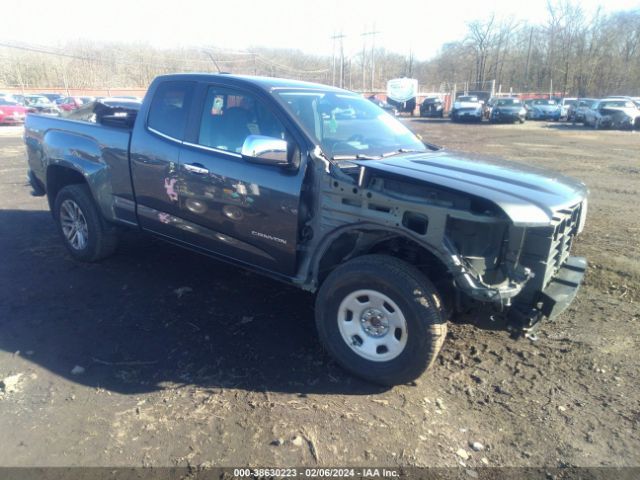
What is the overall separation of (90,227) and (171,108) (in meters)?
1.66

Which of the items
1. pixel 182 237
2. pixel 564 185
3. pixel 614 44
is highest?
pixel 614 44

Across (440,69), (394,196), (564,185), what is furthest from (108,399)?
(440,69)

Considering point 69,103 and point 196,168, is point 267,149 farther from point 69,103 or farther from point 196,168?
point 69,103

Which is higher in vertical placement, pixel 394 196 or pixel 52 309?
pixel 394 196

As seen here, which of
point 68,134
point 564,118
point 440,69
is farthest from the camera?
point 440,69

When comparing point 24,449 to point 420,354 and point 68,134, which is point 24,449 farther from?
point 68,134

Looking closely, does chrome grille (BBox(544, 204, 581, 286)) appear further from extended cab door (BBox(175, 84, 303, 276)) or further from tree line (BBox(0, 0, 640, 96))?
tree line (BBox(0, 0, 640, 96))

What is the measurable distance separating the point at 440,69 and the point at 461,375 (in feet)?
265

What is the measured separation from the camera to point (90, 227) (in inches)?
194

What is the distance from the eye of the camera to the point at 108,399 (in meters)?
2.97

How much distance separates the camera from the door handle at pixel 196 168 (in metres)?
3.75

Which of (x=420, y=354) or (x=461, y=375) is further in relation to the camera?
(x=461, y=375)

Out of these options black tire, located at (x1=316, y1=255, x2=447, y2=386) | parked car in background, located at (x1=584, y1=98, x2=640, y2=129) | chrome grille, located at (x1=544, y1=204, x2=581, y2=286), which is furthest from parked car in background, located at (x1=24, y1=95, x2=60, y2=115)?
parked car in background, located at (x1=584, y1=98, x2=640, y2=129)

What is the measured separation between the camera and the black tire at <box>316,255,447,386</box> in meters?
2.90
